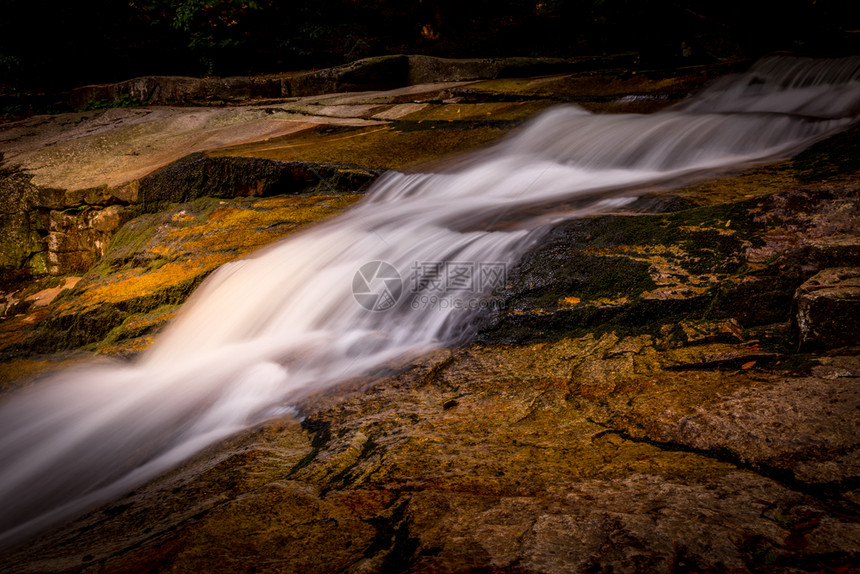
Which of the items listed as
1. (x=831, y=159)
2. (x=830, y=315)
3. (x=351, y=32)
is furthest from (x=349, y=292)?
(x=351, y=32)

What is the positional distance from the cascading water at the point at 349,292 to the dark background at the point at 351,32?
13.1 feet

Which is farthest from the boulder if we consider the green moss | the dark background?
the dark background

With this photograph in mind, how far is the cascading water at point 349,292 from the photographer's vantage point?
8.64 ft

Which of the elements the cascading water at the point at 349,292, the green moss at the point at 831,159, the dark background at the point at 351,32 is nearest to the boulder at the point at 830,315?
the cascading water at the point at 349,292

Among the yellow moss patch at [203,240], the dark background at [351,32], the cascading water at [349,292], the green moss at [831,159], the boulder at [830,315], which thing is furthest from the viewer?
the dark background at [351,32]

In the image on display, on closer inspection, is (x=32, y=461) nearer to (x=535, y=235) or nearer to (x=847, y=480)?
(x=535, y=235)

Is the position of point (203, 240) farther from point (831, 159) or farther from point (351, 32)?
point (351, 32)

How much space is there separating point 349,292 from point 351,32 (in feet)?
38.7

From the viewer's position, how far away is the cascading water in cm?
263

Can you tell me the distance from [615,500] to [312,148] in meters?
5.48

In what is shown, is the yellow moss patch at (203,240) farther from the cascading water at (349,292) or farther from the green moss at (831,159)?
the green moss at (831,159)

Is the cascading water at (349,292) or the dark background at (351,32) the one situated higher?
the dark background at (351,32)

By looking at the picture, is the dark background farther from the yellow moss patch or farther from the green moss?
the yellow moss patch

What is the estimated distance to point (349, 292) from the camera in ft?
11.7
